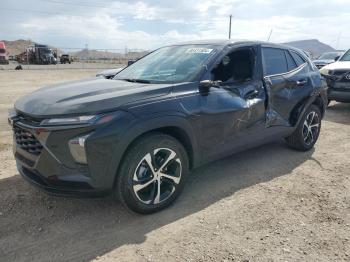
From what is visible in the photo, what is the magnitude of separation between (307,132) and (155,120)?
10.4 feet

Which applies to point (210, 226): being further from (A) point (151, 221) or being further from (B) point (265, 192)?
(B) point (265, 192)

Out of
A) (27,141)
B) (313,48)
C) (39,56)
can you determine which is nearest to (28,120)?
(27,141)

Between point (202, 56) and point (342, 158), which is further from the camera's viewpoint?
point (342, 158)

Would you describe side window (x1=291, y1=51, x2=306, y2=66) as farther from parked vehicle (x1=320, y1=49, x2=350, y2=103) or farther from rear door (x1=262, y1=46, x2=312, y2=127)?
parked vehicle (x1=320, y1=49, x2=350, y2=103)

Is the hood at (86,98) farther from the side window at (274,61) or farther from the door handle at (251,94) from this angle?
the side window at (274,61)

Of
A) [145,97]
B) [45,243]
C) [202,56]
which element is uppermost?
[202,56]

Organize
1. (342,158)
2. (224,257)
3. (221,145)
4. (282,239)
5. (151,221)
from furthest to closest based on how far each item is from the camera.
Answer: (342,158) < (221,145) < (151,221) < (282,239) < (224,257)

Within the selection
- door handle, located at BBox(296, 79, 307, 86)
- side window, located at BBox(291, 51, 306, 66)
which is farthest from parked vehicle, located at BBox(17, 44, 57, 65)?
door handle, located at BBox(296, 79, 307, 86)

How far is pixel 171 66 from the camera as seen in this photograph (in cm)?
420

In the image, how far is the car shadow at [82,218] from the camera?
299cm

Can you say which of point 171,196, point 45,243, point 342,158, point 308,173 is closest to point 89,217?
point 45,243

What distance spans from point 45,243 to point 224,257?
1533 millimetres

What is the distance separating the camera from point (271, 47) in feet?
16.3

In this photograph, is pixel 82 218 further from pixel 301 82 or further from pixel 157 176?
pixel 301 82
